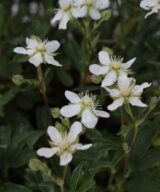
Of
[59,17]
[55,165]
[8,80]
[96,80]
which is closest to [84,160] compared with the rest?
[55,165]

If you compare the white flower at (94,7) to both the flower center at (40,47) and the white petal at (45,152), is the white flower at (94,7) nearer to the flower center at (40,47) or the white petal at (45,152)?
the flower center at (40,47)

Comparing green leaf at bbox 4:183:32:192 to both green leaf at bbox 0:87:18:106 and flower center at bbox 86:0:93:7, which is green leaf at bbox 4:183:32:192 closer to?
green leaf at bbox 0:87:18:106

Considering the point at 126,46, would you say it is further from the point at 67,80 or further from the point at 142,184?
the point at 142,184

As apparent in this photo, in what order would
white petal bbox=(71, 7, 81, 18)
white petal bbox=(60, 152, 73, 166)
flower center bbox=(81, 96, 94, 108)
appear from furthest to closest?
white petal bbox=(71, 7, 81, 18) → flower center bbox=(81, 96, 94, 108) → white petal bbox=(60, 152, 73, 166)

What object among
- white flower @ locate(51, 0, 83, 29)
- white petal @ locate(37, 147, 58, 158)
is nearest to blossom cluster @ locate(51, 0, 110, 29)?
white flower @ locate(51, 0, 83, 29)

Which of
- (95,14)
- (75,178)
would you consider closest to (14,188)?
(75,178)

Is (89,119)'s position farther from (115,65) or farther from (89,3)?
(89,3)
